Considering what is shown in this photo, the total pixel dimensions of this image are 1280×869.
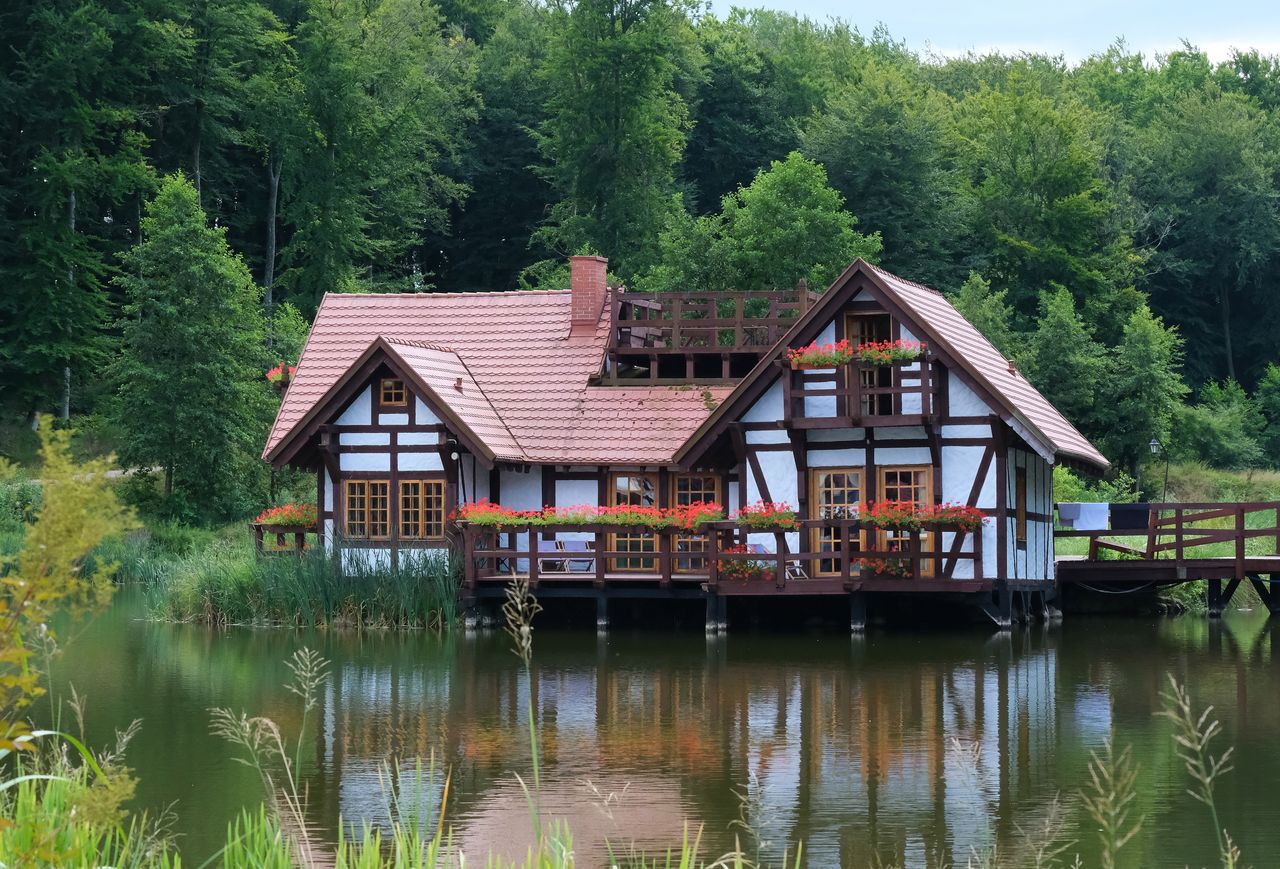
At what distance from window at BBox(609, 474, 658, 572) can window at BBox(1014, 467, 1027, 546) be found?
545 cm

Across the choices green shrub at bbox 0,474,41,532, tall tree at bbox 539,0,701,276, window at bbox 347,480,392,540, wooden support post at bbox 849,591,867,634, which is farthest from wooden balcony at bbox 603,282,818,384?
tall tree at bbox 539,0,701,276

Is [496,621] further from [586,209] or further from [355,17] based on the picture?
[355,17]

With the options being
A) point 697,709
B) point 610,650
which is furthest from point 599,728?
point 610,650

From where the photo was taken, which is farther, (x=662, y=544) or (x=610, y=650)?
(x=662, y=544)

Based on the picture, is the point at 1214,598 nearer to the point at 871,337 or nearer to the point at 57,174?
the point at 871,337

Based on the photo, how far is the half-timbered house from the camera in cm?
2584

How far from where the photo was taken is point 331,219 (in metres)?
51.2

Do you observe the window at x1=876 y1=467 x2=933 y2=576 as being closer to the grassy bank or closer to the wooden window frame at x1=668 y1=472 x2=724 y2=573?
the wooden window frame at x1=668 y1=472 x2=724 y2=573

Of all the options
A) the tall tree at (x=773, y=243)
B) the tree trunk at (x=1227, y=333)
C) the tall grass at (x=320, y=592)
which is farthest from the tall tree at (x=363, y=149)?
the tree trunk at (x=1227, y=333)

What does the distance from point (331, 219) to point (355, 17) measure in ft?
26.4

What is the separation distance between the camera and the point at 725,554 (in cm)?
2566

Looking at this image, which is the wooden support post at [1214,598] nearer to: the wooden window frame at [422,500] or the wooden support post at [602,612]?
the wooden support post at [602,612]

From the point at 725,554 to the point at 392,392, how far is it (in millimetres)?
6378

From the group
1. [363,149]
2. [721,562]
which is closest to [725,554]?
[721,562]
